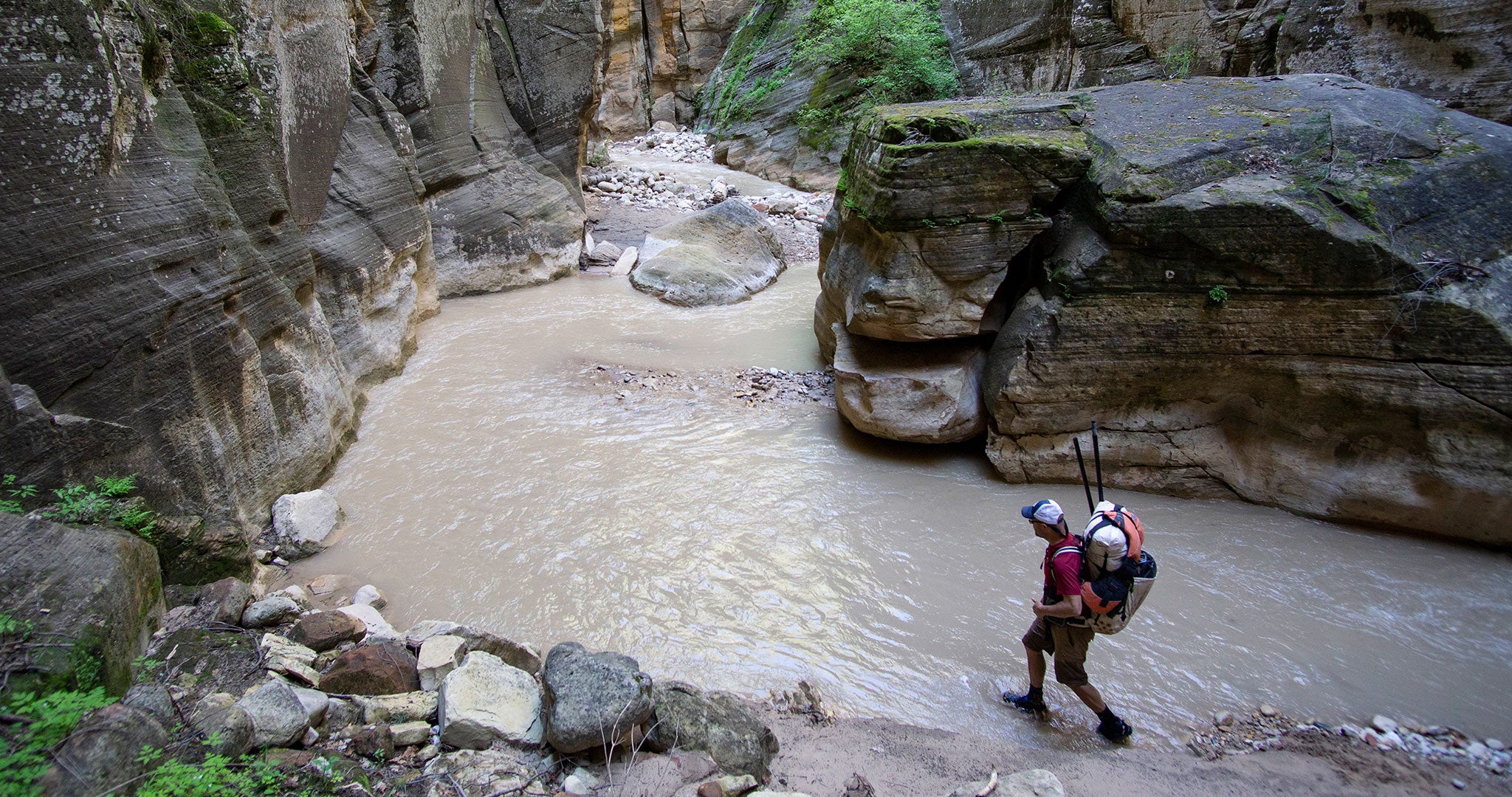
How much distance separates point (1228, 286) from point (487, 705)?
17.9ft

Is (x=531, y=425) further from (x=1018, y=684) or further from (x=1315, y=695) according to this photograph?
(x=1315, y=695)

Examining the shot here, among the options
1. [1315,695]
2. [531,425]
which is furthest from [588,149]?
[1315,695]

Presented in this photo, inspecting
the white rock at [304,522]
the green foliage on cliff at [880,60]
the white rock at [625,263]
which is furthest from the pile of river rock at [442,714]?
the green foliage on cliff at [880,60]

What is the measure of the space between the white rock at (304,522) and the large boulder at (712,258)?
6284mm

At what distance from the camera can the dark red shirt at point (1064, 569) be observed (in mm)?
3621

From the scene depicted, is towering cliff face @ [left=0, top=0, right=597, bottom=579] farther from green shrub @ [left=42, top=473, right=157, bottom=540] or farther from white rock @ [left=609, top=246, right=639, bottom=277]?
white rock @ [left=609, top=246, right=639, bottom=277]

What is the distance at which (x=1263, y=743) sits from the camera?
151 inches

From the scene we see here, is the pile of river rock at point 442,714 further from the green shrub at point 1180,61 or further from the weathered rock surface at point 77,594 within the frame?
the green shrub at point 1180,61

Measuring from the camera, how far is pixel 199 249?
482 centimetres

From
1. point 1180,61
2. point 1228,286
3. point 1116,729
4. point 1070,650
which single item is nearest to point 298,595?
point 1070,650

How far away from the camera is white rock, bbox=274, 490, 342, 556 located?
5047 millimetres

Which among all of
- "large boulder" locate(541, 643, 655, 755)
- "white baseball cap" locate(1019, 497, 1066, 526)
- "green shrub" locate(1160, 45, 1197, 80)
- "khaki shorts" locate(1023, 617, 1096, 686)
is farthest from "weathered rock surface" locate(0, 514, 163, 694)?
"green shrub" locate(1160, 45, 1197, 80)

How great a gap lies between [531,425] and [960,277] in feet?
12.8

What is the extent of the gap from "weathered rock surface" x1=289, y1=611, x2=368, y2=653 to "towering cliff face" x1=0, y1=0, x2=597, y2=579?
79 cm
